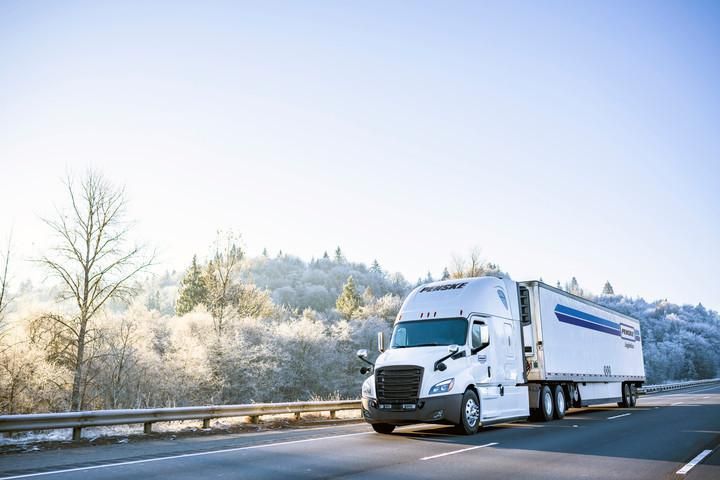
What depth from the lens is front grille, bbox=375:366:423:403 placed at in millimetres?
12562

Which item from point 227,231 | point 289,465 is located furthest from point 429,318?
point 227,231

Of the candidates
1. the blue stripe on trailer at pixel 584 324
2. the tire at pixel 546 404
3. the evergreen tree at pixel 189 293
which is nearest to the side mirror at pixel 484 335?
the tire at pixel 546 404

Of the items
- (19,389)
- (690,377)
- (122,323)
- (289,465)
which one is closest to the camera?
(289,465)

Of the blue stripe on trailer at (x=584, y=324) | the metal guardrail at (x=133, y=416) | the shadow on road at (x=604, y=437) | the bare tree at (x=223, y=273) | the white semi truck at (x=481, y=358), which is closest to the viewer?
the shadow on road at (x=604, y=437)

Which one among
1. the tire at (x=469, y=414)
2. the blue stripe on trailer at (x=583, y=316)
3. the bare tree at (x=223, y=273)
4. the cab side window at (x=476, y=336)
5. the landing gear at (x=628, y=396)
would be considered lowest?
the landing gear at (x=628, y=396)

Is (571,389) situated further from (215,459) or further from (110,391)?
(110,391)

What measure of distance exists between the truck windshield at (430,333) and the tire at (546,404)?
541 cm

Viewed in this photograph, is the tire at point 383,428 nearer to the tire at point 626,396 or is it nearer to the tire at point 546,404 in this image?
the tire at point 546,404

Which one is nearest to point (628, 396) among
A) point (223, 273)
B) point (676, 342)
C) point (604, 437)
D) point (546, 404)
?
point (546, 404)

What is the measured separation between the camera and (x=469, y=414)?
13.1 metres

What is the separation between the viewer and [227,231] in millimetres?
43531

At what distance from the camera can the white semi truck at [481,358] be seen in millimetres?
12656

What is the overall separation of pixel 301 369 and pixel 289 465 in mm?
53039

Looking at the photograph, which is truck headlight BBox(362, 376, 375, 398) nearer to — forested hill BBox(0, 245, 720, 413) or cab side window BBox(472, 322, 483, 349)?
cab side window BBox(472, 322, 483, 349)
